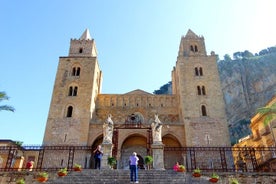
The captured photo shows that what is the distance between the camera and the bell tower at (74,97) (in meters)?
23.6

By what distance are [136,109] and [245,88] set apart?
114 feet

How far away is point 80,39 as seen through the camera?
104 ft

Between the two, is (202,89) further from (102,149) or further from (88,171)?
(88,171)

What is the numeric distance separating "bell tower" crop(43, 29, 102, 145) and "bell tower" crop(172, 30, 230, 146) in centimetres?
940

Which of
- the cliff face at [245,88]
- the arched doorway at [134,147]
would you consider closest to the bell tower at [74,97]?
the arched doorway at [134,147]

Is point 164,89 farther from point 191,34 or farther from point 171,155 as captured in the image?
point 171,155

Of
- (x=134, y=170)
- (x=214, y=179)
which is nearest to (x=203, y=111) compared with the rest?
(x=214, y=179)

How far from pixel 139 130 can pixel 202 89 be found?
818 centimetres

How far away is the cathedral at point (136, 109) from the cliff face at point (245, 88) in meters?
26.0

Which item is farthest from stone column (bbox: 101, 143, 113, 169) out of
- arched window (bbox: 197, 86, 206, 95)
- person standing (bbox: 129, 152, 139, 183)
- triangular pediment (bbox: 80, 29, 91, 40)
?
triangular pediment (bbox: 80, 29, 91, 40)

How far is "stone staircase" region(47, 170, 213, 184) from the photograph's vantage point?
429 inches

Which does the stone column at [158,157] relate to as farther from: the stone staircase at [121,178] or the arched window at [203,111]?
the arched window at [203,111]

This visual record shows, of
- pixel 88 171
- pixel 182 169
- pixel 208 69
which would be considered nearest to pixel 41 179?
pixel 88 171

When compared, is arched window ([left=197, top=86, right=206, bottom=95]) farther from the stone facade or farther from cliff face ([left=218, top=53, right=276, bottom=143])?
cliff face ([left=218, top=53, right=276, bottom=143])
